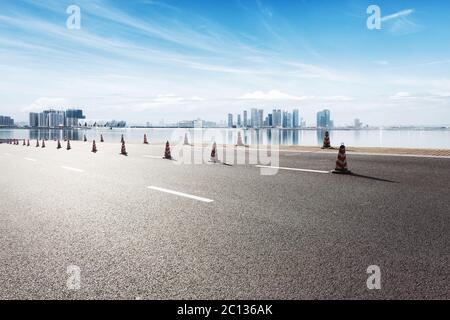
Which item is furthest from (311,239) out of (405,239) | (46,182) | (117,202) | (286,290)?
(46,182)

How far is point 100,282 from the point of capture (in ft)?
11.2

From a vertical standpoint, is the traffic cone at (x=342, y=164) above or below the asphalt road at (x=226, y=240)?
above

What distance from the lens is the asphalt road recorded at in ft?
10.9

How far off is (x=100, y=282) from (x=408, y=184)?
25.3 feet

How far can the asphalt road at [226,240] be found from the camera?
3330mm
